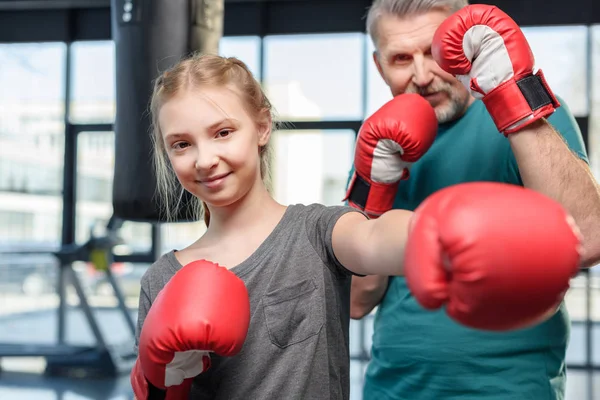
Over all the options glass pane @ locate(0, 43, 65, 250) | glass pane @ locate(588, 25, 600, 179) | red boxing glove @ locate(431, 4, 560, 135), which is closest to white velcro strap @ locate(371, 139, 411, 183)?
red boxing glove @ locate(431, 4, 560, 135)

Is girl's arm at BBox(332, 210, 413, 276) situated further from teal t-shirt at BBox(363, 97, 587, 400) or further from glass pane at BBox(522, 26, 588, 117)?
glass pane at BBox(522, 26, 588, 117)

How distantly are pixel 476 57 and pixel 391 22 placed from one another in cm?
27

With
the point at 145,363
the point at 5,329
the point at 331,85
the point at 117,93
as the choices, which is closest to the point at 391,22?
the point at 145,363

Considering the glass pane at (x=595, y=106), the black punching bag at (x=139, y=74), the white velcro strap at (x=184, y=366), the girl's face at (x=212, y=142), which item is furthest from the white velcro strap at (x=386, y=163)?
the glass pane at (x=595, y=106)

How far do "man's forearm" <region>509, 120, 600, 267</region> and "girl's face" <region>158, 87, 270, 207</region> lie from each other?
47 cm

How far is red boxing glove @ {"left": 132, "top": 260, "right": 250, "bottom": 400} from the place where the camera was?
99 cm

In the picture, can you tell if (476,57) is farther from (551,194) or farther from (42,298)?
(42,298)

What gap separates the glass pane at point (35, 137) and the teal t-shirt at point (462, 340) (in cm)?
609

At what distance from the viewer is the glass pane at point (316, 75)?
20.7ft

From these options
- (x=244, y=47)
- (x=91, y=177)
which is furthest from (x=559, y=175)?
(x=91, y=177)

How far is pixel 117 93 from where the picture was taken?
258 centimetres

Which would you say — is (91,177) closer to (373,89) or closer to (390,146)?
(373,89)

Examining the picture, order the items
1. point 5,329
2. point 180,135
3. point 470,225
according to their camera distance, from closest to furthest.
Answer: point 470,225, point 180,135, point 5,329

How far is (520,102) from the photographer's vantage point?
1176mm
